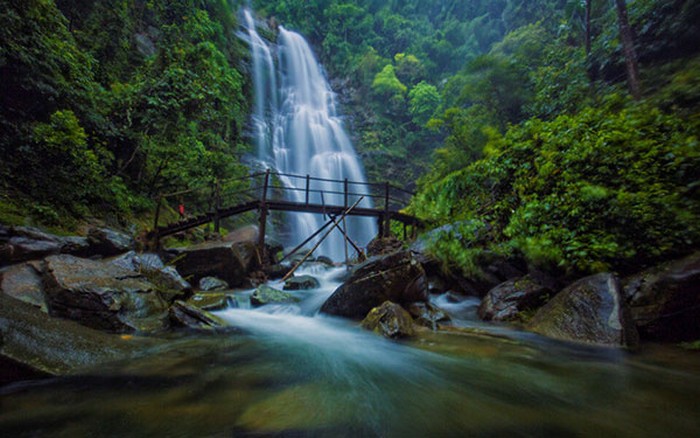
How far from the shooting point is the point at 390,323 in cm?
425

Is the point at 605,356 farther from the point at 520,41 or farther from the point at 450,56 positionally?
the point at 450,56

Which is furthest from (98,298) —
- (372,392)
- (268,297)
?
(372,392)

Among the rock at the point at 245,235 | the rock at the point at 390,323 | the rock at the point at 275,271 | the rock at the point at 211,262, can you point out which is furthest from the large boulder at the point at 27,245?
the rock at the point at 390,323

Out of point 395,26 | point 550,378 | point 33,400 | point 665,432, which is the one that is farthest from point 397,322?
point 395,26

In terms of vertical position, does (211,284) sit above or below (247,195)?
below

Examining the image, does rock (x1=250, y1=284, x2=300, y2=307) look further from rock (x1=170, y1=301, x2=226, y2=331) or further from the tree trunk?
the tree trunk

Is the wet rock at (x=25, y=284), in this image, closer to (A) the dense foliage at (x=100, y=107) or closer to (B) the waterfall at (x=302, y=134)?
(A) the dense foliage at (x=100, y=107)

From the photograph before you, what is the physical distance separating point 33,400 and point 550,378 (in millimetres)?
4021

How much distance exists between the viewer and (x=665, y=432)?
170 centimetres

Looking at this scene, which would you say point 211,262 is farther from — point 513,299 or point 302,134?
point 302,134

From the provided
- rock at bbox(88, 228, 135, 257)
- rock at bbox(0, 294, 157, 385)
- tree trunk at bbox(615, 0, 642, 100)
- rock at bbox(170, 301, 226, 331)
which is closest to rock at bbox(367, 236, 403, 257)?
rock at bbox(170, 301, 226, 331)

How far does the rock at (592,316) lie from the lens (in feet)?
11.3

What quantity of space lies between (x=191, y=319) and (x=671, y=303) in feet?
20.7

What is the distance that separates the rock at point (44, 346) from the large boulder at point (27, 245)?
395cm
